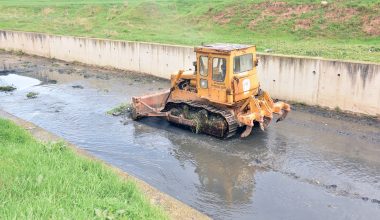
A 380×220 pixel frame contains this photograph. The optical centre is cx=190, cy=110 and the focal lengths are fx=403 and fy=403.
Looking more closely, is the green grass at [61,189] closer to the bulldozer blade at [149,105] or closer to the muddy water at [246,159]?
the muddy water at [246,159]

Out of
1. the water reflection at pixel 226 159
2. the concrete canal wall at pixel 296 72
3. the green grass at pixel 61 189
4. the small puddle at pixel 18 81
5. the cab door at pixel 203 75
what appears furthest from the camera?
the small puddle at pixel 18 81

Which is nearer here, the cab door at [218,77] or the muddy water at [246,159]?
the muddy water at [246,159]

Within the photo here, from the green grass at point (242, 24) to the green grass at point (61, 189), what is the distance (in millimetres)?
10171

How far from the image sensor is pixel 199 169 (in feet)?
32.2

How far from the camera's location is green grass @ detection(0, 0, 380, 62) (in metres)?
17.4

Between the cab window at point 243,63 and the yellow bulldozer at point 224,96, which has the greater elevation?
the cab window at point 243,63

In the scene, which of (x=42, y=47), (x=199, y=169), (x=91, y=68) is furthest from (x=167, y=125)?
(x=42, y=47)

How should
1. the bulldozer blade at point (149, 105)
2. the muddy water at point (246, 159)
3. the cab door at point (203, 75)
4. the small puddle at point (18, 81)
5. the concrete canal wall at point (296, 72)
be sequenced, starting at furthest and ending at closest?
1. the small puddle at point (18, 81)
2. the bulldozer blade at point (149, 105)
3. the concrete canal wall at point (296, 72)
4. the cab door at point (203, 75)
5. the muddy water at point (246, 159)

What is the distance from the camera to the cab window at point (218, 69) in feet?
35.4

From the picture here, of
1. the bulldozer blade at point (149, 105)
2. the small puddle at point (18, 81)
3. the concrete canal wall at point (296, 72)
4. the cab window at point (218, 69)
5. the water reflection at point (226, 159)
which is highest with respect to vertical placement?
the cab window at point (218, 69)

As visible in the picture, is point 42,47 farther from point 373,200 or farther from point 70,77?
point 373,200

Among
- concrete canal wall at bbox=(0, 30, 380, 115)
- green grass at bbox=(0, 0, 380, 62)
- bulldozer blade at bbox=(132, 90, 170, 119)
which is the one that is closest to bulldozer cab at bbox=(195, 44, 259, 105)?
bulldozer blade at bbox=(132, 90, 170, 119)

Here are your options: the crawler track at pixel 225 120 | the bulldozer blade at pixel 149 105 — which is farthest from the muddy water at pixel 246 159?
the bulldozer blade at pixel 149 105

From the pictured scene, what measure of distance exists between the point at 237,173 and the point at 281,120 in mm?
3550
